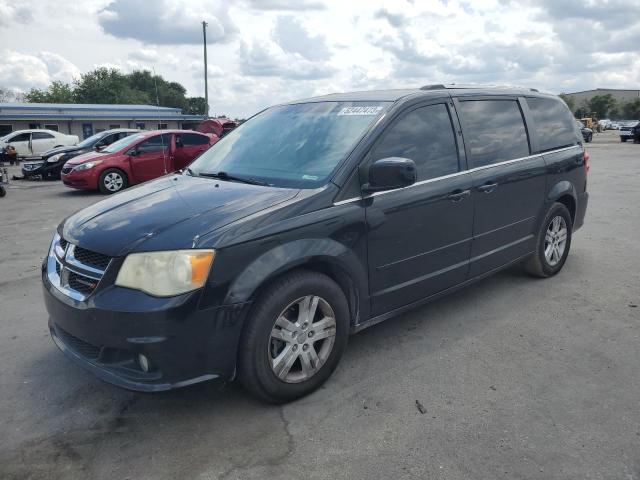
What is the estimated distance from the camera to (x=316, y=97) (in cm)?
434

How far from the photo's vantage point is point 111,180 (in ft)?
40.7

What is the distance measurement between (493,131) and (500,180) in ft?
1.39

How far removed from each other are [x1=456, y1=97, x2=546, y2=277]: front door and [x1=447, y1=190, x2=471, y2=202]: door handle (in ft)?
0.33

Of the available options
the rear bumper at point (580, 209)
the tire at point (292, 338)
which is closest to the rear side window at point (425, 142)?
the tire at point (292, 338)

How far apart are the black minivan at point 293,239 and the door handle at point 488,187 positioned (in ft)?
0.05

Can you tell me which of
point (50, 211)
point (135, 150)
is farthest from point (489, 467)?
point (135, 150)

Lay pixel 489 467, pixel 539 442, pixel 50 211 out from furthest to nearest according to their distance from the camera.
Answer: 1. pixel 50 211
2. pixel 539 442
3. pixel 489 467

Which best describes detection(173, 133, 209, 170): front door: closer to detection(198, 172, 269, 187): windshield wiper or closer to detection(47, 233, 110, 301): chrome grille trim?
detection(198, 172, 269, 187): windshield wiper

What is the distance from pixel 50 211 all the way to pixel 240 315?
28.5ft

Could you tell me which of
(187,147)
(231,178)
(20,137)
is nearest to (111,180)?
(187,147)

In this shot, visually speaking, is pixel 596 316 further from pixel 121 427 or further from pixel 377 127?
pixel 121 427

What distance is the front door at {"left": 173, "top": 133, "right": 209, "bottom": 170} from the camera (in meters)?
12.8

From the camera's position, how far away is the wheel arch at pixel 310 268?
277 centimetres

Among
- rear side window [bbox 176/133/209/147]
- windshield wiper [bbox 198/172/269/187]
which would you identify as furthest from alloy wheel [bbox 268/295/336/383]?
rear side window [bbox 176/133/209/147]
